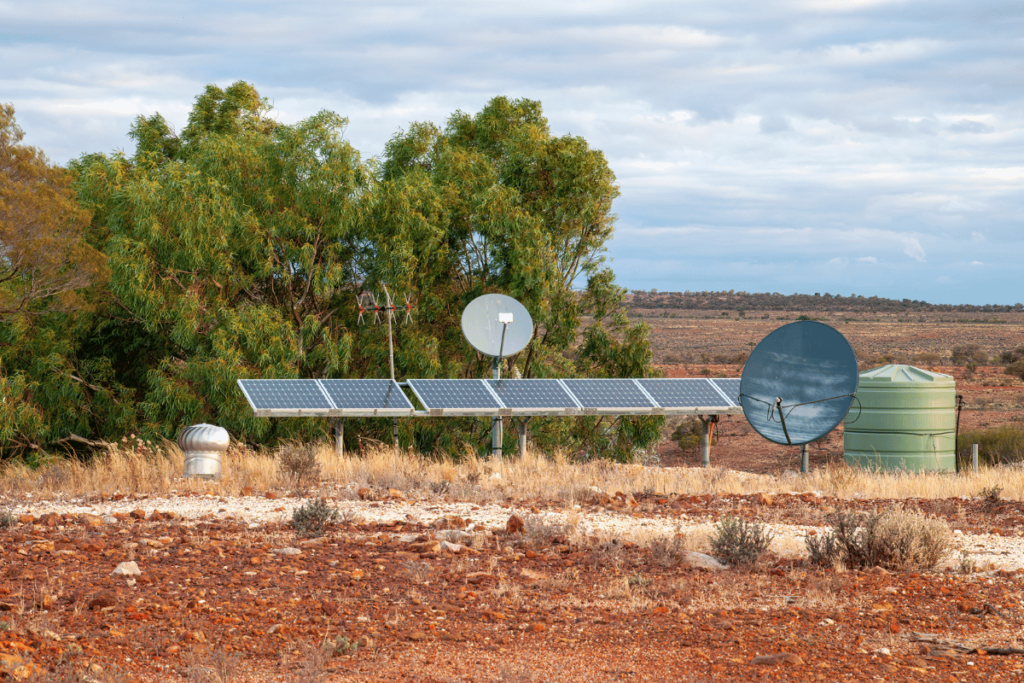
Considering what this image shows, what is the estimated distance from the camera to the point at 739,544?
7.71m

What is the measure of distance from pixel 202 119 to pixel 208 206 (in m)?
5.52

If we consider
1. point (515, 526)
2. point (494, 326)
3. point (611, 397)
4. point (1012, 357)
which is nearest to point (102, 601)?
point (515, 526)

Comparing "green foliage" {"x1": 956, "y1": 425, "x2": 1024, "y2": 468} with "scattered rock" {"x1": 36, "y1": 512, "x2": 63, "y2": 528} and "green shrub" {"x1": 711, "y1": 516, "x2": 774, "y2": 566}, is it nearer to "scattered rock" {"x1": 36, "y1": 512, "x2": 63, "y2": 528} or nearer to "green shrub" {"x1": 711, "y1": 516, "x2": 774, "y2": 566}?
"green shrub" {"x1": 711, "y1": 516, "x2": 774, "y2": 566}

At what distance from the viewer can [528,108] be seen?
21.2 metres

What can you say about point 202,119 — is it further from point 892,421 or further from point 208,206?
point 892,421

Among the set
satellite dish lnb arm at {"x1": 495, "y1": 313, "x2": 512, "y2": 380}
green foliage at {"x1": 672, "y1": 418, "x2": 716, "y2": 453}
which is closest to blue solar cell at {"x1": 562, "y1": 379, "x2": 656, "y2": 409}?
satellite dish lnb arm at {"x1": 495, "y1": 313, "x2": 512, "y2": 380}

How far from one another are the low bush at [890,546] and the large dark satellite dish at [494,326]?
957cm

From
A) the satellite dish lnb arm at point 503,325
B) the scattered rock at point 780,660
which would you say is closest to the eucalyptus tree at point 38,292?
the satellite dish lnb arm at point 503,325

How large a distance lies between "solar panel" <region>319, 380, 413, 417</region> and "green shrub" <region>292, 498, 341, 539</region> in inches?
224

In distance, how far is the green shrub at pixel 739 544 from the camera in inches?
302

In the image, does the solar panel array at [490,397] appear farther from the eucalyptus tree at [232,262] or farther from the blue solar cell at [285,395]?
the eucalyptus tree at [232,262]

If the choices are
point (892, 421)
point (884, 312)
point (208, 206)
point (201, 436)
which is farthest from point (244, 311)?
point (884, 312)

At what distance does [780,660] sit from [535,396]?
1059 centimetres

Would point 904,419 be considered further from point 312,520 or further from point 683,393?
point 312,520
